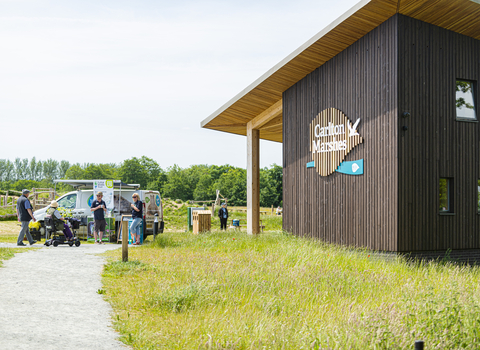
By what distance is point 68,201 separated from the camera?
17.9 meters

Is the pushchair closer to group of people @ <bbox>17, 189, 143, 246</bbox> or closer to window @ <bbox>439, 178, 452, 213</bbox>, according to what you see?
group of people @ <bbox>17, 189, 143, 246</bbox>

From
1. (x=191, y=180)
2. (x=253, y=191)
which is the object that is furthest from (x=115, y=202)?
(x=191, y=180)

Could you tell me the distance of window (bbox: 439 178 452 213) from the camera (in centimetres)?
1271

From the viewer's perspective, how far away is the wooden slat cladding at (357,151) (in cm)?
1198

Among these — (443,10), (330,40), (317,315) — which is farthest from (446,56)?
(317,315)

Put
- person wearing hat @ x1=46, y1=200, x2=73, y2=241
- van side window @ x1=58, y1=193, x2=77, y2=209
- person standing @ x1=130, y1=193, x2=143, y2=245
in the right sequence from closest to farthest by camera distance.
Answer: person wearing hat @ x1=46, y1=200, x2=73, y2=241 → person standing @ x1=130, y1=193, x2=143, y2=245 → van side window @ x1=58, y1=193, x2=77, y2=209

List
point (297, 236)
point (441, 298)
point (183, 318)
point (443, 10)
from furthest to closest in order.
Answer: point (297, 236), point (443, 10), point (441, 298), point (183, 318)

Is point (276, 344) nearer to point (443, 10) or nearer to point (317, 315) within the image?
point (317, 315)

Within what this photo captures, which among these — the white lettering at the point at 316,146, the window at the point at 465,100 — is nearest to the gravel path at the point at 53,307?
the white lettering at the point at 316,146

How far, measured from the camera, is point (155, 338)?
16.9ft

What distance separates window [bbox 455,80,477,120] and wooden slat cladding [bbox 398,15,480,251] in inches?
7.4

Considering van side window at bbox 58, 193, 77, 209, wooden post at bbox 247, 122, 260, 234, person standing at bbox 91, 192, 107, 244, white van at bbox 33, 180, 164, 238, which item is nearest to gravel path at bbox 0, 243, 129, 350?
person standing at bbox 91, 192, 107, 244

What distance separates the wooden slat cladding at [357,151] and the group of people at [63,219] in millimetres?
5277

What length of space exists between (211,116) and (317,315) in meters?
15.0
